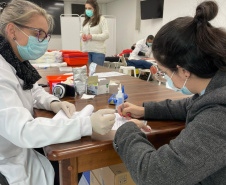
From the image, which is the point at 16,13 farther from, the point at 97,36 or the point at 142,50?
the point at 142,50

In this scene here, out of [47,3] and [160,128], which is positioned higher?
[47,3]

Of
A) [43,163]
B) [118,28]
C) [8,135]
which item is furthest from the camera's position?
[118,28]

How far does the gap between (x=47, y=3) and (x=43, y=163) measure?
25.5 ft

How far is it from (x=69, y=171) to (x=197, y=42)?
619 millimetres

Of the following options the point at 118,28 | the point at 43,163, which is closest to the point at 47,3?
the point at 118,28

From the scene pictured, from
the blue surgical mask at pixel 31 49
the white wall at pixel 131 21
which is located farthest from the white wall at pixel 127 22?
the blue surgical mask at pixel 31 49

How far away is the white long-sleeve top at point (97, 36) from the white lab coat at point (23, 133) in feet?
6.68

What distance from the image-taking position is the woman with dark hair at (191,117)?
20.9 inches

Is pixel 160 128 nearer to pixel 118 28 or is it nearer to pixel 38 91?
pixel 38 91

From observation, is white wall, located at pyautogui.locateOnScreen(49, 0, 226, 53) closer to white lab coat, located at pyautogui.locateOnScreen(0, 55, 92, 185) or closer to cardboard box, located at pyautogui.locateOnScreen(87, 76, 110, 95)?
cardboard box, located at pyautogui.locateOnScreen(87, 76, 110, 95)

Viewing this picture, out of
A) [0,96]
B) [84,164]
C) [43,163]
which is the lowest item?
[43,163]

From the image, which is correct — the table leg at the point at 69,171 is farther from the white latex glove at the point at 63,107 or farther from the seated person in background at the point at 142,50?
the seated person in background at the point at 142,50

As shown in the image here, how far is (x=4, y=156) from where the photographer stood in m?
0.85

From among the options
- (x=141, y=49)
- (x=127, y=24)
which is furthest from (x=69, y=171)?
(x=127, y=24)
